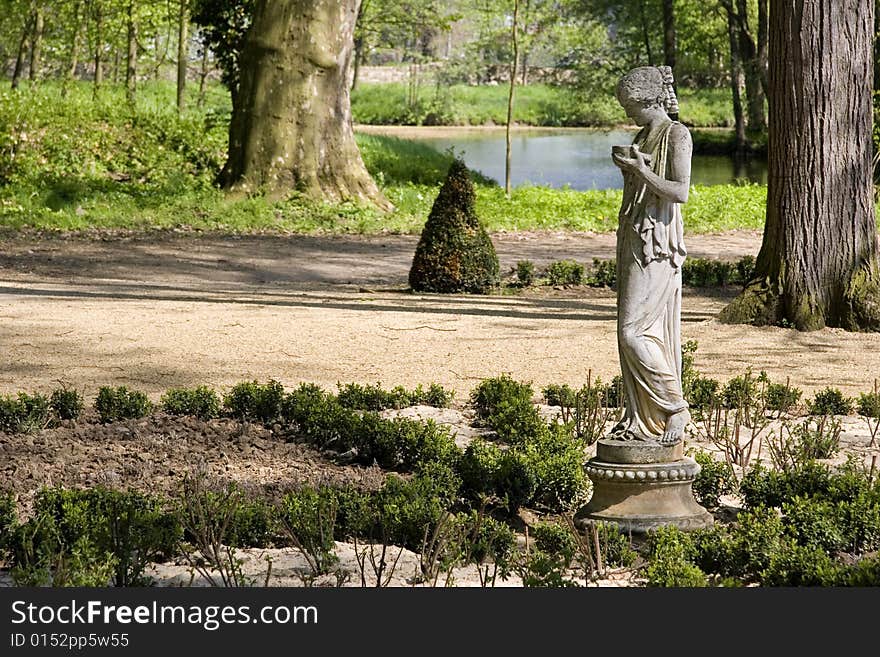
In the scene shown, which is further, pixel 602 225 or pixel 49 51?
pixel 49 51

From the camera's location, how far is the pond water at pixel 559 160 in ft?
121

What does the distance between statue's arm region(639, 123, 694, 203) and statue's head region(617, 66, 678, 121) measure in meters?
0.15

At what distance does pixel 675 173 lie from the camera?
5.75 metres

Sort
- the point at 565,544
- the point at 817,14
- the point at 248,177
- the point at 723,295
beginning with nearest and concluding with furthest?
1. the point at 565,544
2. the point at 817,14
3. the point at 723,295
4. the point at 248,177

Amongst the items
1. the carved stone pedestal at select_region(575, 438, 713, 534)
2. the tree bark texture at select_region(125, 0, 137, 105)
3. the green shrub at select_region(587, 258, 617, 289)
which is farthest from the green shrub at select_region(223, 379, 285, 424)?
the tree bark texture at select_region(125, 0, 137, 105)

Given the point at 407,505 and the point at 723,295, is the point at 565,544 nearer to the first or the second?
the point at 407,505

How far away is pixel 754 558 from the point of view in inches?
213

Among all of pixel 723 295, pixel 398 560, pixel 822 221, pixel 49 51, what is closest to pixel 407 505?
pixel 398 560

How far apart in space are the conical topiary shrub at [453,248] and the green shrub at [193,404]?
624 centimetres

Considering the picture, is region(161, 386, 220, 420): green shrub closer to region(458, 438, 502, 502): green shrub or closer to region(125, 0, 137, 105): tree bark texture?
region(458, 438, 502, 502): green shrub

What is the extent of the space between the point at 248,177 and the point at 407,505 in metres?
16.2

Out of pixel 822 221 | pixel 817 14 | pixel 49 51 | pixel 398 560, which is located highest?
pixel 49 51

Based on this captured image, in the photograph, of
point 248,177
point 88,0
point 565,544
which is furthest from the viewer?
point 88,0

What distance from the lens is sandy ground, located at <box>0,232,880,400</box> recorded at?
32.1ft
